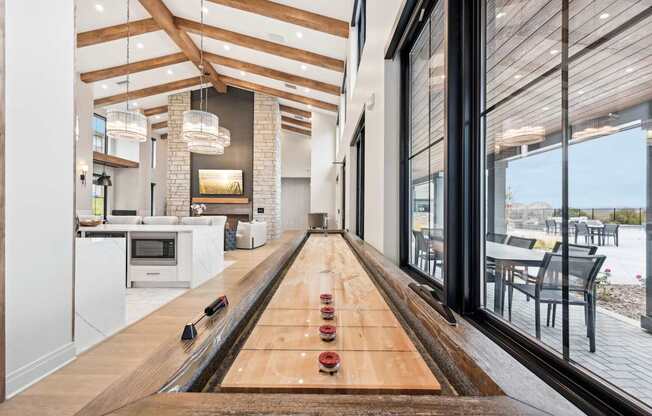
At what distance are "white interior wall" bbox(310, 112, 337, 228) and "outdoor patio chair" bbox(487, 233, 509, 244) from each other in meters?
9.25

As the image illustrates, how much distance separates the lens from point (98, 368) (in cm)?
215

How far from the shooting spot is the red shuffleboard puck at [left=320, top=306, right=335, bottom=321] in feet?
3.14

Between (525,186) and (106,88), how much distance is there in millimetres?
10810

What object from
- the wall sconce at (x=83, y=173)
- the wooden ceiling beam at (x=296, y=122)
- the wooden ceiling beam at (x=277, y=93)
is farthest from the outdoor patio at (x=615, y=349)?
the wooden ceiling beam at (x=296, y=122)

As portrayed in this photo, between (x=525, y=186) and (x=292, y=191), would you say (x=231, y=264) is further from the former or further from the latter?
(x=292, y=191)

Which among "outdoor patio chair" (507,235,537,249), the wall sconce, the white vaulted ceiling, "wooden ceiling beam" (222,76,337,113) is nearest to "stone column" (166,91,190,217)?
the white vaulted ceiling

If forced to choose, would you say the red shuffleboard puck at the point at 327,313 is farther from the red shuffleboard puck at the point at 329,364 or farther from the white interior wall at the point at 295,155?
the white interior wall at the point at 295,155

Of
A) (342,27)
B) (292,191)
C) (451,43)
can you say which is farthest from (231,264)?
(292,191)

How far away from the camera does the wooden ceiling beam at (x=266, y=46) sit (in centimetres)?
637

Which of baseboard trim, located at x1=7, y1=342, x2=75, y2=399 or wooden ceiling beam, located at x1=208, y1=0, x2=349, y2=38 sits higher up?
wooden ceiling beam, located at x1=208, y1=0, x2=349, y2=38

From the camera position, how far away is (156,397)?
47cm

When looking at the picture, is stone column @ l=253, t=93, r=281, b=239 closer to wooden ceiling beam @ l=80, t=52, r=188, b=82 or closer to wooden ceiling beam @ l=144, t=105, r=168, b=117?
wooden ceiling beam @ l=80, t=52, r=188, b=82

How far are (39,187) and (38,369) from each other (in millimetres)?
1100

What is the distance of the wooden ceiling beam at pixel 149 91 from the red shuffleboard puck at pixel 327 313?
10304 millimetres
